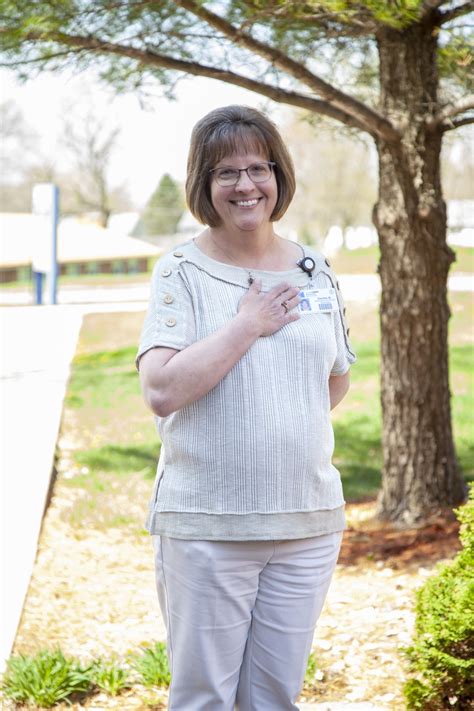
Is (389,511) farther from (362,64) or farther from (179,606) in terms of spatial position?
(179,606)

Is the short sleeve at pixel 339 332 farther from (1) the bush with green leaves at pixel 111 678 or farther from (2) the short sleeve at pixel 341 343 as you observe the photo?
(1) the bush with green leaves at pixel 111 678

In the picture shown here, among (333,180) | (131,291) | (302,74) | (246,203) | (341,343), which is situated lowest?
(131,291)

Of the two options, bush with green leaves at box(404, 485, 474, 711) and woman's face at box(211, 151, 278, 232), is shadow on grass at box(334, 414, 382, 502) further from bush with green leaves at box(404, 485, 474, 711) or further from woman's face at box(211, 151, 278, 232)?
Answer: woman's face at box(211, 151, 278, 232)

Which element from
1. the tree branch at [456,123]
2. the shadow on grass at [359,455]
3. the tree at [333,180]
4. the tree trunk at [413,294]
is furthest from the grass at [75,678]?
the tree at [333,180]

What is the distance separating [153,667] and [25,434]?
4.83m

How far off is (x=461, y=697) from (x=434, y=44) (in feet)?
11.2

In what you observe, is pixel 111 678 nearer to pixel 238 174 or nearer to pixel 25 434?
pixel 238 174

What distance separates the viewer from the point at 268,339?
1.96m

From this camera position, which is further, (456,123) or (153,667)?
(456,123)

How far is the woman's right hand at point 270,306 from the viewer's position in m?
1.92

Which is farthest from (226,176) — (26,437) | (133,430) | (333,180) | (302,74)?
(333,180)

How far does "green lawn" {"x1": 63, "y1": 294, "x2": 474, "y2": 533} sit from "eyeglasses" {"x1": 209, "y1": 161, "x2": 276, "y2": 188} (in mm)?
4081

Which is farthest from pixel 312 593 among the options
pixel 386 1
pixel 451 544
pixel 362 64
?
pixel 362 64

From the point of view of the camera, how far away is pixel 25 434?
7.80 meters
